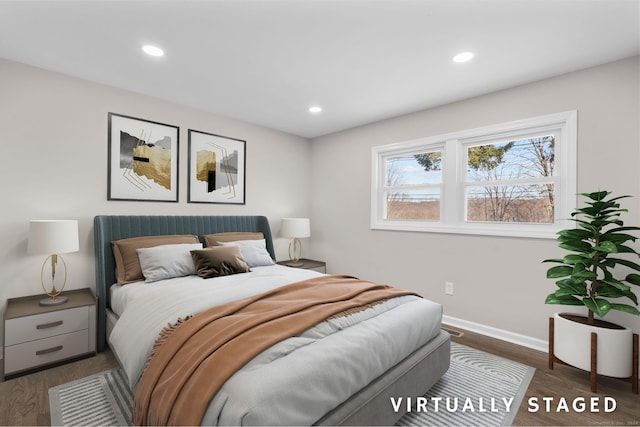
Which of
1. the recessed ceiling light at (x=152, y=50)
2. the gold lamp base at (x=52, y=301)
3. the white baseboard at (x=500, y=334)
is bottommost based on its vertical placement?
the white baseboard at (x=500, y=334)

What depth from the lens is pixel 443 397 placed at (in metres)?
2.04

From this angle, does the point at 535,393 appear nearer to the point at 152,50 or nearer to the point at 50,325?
the point at 50,325

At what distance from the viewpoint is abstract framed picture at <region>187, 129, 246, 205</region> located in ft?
11.8

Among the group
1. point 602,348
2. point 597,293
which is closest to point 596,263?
point 597,293

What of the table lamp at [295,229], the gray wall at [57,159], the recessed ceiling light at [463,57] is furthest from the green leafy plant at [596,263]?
the gray wall at [57,159]

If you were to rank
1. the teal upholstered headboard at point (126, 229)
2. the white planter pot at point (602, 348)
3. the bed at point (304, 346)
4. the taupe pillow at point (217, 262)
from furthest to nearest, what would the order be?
1. the taupe pillow at point (217, 262)
2. the teal upholstered headboard at point (126, 229)
3. the white planter pot at point (602, 348)
4. the bed at point (304, 346)

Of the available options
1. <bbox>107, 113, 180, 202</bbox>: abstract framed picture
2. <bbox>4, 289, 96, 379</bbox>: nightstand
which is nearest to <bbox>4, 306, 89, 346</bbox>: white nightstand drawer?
<bbox>4, 289, 96, 379</bbox>: nightstand

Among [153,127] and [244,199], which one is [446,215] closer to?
[244,199]

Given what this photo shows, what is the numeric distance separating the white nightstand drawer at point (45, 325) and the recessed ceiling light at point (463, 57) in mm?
3598

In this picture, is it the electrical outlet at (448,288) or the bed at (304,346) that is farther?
the electrical outlet at (448,288)

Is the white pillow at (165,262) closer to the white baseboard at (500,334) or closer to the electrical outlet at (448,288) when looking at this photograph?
the electrical outlet at (448,288)

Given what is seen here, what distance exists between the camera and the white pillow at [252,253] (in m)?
3.30

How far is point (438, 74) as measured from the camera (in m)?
2.66

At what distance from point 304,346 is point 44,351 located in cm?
222
